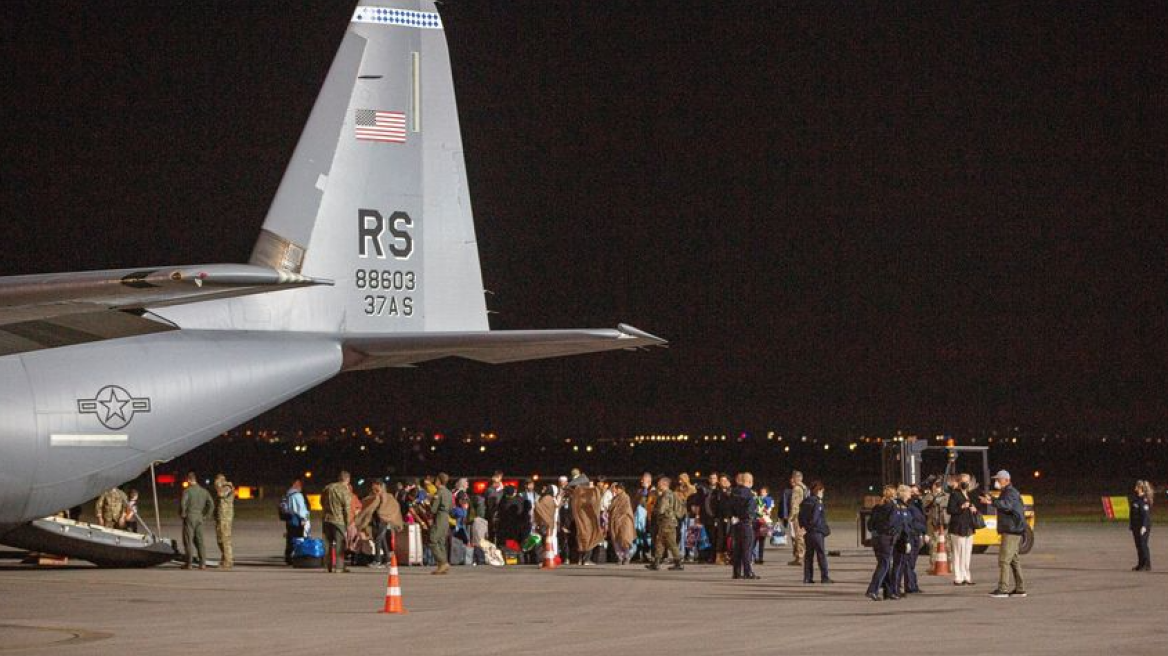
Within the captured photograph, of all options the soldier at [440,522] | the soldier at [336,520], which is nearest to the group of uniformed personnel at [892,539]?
the soldier at [440,522]

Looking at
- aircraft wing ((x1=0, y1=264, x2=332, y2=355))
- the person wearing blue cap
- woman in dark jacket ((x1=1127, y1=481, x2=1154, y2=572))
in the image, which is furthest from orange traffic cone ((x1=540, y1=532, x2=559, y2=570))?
aircraft wing ((x1=0, y1=264, x2=332, y2=355))

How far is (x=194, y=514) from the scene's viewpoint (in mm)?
21672

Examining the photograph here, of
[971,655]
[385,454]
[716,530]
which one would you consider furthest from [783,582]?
[385,454]

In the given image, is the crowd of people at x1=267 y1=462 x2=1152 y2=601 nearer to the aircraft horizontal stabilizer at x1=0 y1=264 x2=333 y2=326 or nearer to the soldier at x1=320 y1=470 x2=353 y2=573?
the soldier at x1=320 y1=470 x2=353 y2=573

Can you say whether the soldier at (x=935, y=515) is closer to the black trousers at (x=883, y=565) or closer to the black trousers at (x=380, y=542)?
the black trousers at (x=883, y=565)

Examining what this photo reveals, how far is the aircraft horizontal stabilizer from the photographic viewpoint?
1175 cm

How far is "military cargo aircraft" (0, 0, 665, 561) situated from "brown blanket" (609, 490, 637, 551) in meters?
3.81

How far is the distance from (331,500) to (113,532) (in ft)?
9.97

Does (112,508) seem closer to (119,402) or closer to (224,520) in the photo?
(224,520)

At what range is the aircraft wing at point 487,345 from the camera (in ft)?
59.5

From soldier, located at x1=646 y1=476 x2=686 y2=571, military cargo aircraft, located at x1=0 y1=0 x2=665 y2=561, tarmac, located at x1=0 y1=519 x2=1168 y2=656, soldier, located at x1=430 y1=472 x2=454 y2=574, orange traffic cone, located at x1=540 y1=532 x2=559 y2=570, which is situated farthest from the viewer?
orange traffic cone, located at x1=540 y1=532 x2=559 y2=570

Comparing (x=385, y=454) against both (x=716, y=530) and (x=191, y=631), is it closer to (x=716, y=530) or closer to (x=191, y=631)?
(x=716, y=530)

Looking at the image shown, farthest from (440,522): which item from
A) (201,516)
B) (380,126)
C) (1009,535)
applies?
(1009,535)

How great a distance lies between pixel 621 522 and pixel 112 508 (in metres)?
Result: 7.39
